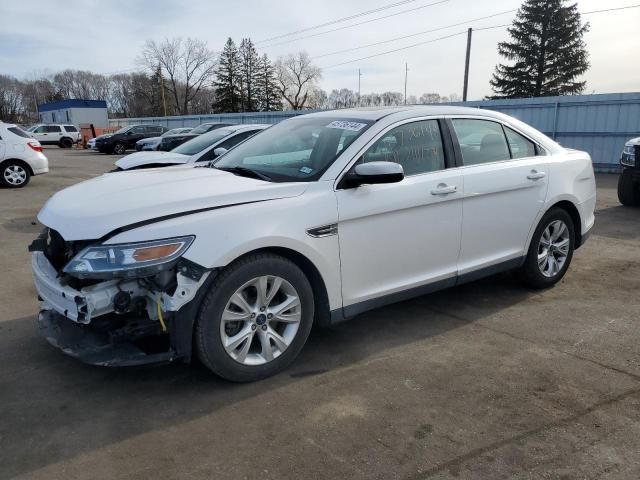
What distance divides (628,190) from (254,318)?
8.70 metres

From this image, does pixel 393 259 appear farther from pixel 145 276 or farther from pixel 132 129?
pixel 132 129

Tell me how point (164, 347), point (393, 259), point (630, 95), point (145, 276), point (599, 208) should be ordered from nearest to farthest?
point (145, 276), point (164, 347), point (393, 259), point (599, 208), point (630, 95)

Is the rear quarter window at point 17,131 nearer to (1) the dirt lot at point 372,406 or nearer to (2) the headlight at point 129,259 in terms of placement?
(1) the dirt lot at point 372,406

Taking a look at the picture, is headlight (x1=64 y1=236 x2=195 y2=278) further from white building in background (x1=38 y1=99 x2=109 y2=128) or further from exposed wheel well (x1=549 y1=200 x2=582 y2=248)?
white building in background (x1=38 y1=99 x2=109 y2=128)

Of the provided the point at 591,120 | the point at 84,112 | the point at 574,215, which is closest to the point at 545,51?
the point at 591,120

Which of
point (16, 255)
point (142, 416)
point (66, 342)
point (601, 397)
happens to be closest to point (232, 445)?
point (142, 416)

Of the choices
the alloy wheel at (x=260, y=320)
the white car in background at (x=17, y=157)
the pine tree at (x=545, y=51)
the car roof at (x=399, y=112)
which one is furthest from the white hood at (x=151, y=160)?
the pine tree at (x=545, y=51)

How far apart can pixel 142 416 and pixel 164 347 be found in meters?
0.39

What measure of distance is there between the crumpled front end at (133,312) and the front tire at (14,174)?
11.4 meters

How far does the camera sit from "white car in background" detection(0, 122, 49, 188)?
41.7ft

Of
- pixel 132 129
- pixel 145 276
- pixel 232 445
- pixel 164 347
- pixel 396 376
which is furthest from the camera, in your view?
pixel 132 129

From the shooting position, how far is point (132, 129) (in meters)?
30.4

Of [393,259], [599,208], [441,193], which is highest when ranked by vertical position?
[441,193]

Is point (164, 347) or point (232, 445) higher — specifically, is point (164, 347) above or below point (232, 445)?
above
